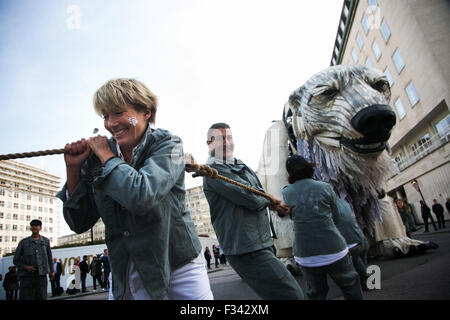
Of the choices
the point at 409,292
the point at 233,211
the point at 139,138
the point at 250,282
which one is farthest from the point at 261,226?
the point at 409,292

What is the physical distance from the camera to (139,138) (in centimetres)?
115

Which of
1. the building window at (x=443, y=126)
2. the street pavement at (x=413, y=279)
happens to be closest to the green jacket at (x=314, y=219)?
the street pavement at (x=413, y=279)

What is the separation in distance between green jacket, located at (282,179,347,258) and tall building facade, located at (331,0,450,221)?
1143 cm

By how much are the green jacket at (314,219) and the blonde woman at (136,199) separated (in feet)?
3.33

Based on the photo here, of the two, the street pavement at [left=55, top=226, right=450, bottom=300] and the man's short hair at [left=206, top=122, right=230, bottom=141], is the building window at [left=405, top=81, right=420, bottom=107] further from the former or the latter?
the man's short hair at [left=206, top=122, right=230, bottom=141]

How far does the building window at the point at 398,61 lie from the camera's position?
1567cm

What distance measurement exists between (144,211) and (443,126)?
18.3 metres

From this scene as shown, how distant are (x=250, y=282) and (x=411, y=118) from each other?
764 inches

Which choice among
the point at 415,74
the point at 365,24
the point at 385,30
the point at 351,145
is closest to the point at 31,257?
the point at 351,145

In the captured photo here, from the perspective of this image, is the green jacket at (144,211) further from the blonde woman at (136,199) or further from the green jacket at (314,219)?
the green jacket at (314,219)

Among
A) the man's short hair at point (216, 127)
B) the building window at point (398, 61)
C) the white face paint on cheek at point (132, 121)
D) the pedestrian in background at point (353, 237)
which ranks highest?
the building window at point (398, 61)

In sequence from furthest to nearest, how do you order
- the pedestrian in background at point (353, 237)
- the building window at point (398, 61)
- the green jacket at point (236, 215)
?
1. the building window at point (398, 61)
2. the pedestrian in background at point (353, 237)
3. the green jacket at point (236, 215)

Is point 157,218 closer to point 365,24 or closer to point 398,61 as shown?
point 398,61
